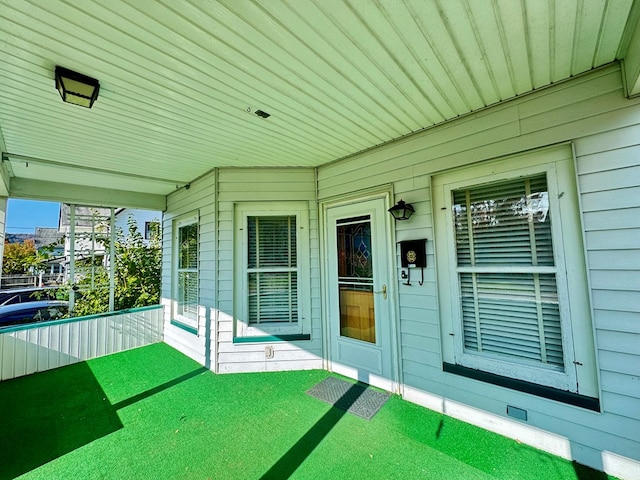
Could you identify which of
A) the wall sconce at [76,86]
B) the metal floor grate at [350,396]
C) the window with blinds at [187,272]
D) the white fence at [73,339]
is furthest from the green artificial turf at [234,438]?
the wall sconce at [76,86]

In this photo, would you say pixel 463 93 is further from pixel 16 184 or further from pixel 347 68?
pixel 16 184

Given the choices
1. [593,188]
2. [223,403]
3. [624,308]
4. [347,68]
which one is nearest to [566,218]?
[593,188]

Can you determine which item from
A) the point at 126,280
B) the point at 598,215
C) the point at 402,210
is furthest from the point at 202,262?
the point at 598,215

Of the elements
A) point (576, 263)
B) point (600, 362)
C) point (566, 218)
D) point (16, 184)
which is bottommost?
point (600, 362)

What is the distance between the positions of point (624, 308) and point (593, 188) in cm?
83

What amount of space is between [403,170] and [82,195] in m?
4.98

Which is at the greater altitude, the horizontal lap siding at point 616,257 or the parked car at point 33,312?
the horizontal lap siding at point 616,257

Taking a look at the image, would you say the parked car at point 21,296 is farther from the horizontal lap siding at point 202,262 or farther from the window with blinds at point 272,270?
the window with blinds at point 272,270

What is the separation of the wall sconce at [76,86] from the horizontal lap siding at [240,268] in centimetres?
184

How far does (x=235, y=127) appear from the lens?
104 inches

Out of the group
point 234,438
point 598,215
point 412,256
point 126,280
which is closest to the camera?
point 598,215

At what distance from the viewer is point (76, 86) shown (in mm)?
1860

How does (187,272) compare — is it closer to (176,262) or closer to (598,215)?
(176,262)

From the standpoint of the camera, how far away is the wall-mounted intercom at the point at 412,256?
2730 mm
